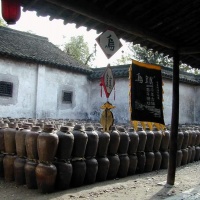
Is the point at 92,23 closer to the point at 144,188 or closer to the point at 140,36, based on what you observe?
the point at 140,36

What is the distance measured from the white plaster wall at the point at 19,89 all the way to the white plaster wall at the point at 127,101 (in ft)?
12.1

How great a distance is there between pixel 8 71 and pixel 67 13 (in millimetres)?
8932

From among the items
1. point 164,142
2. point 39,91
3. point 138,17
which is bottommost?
point 164,142

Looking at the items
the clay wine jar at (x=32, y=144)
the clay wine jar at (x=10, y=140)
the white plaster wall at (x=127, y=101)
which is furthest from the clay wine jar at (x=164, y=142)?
the white plaster wall at (x=127, y=101)

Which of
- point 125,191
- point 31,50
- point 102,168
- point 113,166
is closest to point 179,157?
point 113,166

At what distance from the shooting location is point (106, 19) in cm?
445

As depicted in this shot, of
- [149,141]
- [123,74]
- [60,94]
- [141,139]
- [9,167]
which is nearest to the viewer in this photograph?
[9,167]

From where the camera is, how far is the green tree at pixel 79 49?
36.0 m

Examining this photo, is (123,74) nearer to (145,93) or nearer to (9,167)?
(145,93)

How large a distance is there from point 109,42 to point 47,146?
1.97m

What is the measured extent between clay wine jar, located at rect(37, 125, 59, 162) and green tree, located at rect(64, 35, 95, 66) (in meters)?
30.6

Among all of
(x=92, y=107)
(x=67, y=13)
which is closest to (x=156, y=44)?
(x=67, y=13)

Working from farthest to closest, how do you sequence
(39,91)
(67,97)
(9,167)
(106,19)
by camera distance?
(67,97), (39,91), (9,167), (106,19)

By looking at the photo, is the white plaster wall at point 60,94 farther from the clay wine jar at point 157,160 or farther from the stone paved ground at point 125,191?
the stone paved ground at point 125,191
